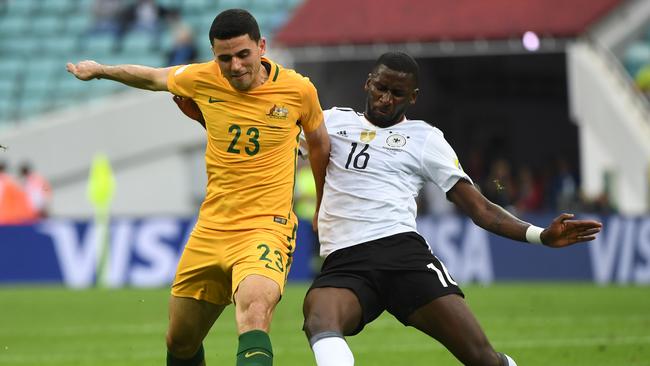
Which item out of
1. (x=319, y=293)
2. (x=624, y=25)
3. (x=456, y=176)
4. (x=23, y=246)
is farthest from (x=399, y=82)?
(x=624, y=25)

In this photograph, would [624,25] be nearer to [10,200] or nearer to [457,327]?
[10,200]

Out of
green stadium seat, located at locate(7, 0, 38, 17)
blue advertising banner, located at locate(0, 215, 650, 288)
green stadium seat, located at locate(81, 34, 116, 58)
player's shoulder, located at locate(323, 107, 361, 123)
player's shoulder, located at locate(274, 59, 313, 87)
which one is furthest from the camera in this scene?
green stadium seat, located at locate(7, 0, 38, 17)

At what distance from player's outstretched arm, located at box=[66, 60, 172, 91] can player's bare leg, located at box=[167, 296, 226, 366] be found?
126 cm

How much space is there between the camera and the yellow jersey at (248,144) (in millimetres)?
7695

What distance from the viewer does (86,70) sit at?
309 inches

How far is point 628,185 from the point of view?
23.6 meters

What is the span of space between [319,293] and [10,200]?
15.9 metres

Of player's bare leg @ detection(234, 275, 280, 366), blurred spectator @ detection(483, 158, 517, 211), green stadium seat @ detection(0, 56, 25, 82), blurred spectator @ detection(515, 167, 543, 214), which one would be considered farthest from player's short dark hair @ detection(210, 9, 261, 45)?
green stadium seat @ detection(0, 56, 25, 82)

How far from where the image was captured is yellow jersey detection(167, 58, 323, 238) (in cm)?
770

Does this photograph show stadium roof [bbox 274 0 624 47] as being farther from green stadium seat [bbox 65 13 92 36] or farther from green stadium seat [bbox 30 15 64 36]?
green stadium seat [bbox 30 15 64 36]

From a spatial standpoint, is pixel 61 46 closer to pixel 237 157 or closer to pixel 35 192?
pixel 35 192

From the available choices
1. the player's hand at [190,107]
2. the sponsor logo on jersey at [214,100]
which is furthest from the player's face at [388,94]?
the player's hand at [190,107]

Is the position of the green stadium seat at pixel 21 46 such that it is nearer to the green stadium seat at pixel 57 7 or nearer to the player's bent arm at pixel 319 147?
the green stadium seat at pixel 57 7

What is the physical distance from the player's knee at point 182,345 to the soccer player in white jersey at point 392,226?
32.6 inches
